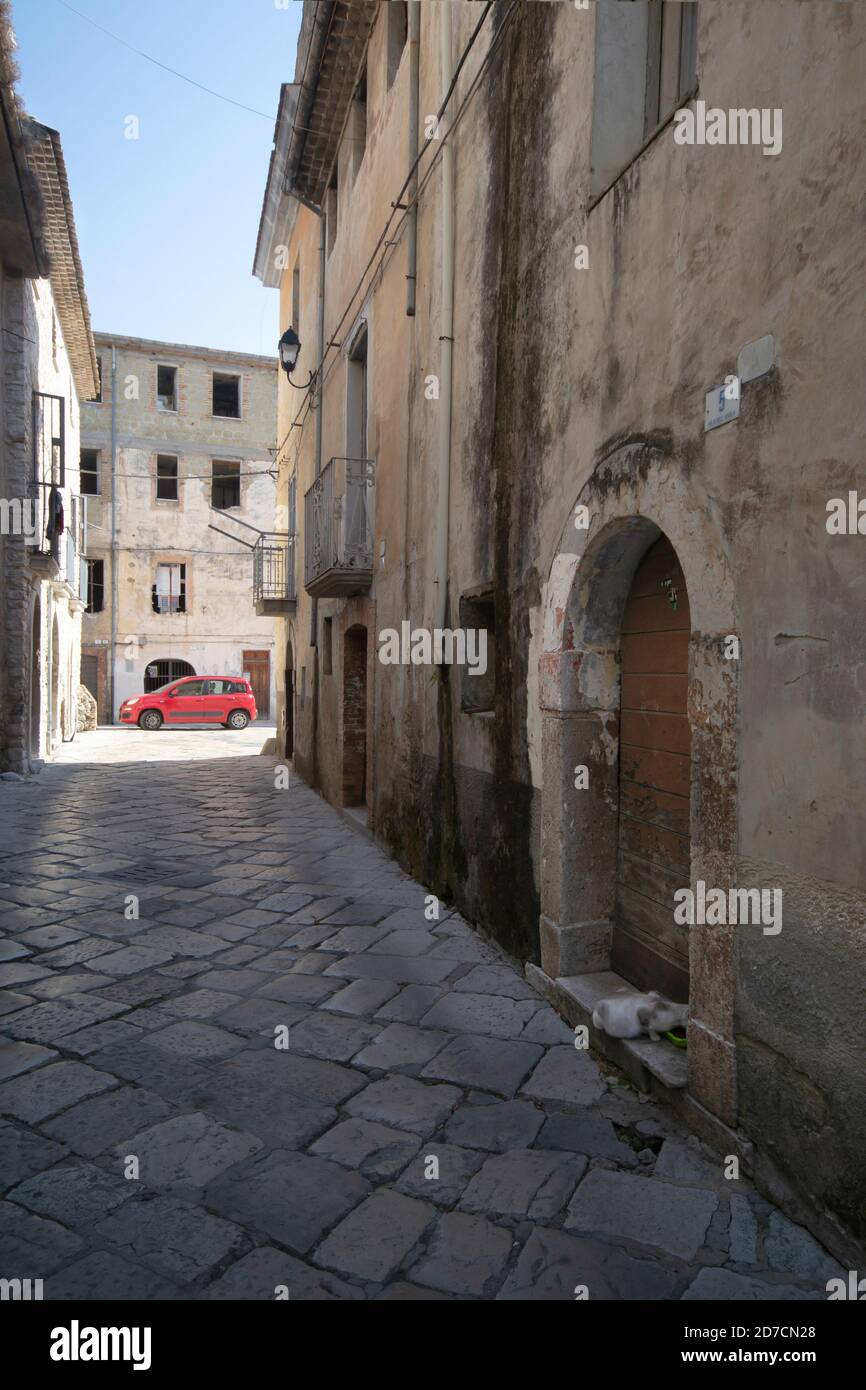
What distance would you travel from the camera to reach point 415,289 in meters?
6.86

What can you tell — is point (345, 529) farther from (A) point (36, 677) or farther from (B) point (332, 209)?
(A) point (36, 677)

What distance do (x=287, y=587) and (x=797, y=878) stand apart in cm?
1221

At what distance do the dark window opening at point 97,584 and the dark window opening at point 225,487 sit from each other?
12.3ft

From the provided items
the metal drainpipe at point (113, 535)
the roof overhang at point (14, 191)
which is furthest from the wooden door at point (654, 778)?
the metal drainpipe at point (113, 535)

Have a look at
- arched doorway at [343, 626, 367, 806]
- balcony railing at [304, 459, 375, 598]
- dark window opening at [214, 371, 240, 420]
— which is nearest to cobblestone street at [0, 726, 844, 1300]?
balcony railing at [304, 459, 375, 598]

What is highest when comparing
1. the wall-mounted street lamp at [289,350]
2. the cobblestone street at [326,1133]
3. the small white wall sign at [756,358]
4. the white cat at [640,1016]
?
the wall-mounted street lamp at [289,350]

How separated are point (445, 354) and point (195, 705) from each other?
17.1 m

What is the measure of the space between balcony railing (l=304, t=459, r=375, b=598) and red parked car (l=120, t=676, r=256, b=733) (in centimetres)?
1315

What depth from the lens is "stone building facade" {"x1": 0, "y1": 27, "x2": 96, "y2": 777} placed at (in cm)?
1109

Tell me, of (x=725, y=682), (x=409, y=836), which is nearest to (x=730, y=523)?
(x=725, y=682)

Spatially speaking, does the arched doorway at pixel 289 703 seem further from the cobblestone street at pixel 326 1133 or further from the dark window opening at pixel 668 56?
the dark window opening at pixel 668 56

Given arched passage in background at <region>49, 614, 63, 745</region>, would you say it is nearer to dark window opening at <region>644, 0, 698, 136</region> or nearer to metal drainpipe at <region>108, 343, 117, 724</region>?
metal drainpipe at <region>108, 343, 117, 724</region>

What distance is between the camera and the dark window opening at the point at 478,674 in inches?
219

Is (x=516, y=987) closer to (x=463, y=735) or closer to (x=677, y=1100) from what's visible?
(x=677, y=1100)
